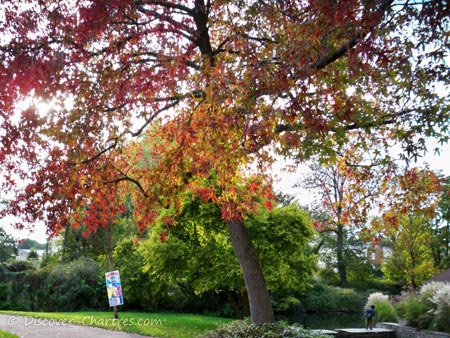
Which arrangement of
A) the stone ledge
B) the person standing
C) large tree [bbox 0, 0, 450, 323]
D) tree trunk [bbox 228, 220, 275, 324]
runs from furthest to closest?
1. the person standing
2. the stone ledge
3. tree trunk [bbox 228, 220, 275, 324]
4. large tree [bbox 0, 0, 450, 323]

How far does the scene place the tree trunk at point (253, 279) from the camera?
10.6 m

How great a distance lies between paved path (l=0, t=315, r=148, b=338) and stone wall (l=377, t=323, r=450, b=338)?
9696 mm

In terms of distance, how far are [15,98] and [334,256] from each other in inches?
1491

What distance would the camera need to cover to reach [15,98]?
8.24 m

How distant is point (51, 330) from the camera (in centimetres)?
1459

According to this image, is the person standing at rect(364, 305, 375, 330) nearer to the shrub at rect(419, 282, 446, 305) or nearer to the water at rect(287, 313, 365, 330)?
the shrub at rect(419, 282, 446, 305)

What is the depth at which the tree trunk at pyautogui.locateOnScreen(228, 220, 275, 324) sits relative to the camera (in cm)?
1059

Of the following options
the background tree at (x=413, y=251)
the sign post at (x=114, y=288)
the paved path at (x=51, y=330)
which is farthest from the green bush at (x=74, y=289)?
the background tree at (x=413, y=251)

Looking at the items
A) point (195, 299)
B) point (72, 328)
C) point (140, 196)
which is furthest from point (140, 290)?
point (140, 196)

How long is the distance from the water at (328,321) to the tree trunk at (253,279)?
1447 centimetres

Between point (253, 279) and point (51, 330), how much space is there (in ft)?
24.9

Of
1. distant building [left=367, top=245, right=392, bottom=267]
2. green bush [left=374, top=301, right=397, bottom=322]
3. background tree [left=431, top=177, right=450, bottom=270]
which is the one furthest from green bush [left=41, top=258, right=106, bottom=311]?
background tree [left=431, top=177, right=450, bottom=270]

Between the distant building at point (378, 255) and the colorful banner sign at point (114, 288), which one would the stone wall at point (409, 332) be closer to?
the colorful banner sign at point (114, 288)

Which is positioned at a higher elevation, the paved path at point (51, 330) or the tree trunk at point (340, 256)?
the tree trunk at point (340, 256)
